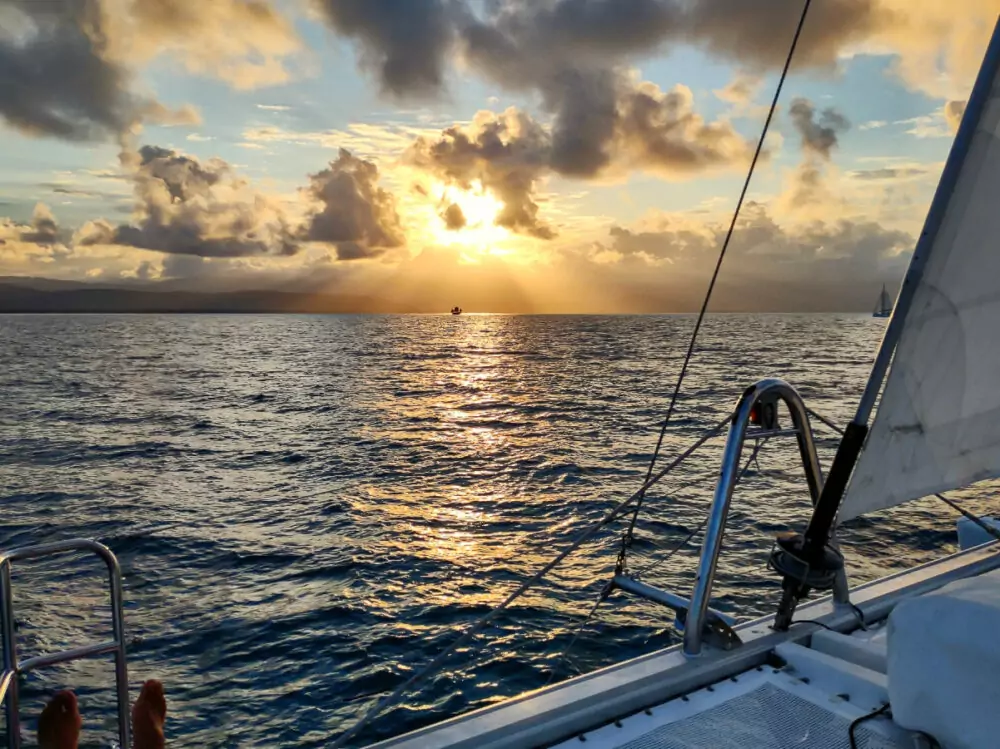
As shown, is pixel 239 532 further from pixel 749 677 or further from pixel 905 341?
pixel 905 341

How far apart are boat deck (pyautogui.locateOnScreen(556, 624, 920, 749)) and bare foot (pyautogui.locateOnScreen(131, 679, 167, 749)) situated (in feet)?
6.28

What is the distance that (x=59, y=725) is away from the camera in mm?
3041

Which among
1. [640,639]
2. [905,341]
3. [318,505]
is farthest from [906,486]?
[318,505]

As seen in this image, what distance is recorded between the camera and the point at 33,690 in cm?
750

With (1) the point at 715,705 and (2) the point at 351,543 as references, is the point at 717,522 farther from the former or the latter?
(2) the point at 351,543

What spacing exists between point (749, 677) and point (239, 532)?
11880 mm

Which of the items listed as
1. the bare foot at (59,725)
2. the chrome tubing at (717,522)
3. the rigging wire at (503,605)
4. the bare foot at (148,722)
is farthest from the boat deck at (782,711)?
the bare foot at (59,725)

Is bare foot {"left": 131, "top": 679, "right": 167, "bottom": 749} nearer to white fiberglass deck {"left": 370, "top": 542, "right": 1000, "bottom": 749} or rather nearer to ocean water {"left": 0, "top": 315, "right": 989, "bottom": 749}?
white fiberglass deck {"left": 370, "top": 542, "right": 1000, "bottom": 749}

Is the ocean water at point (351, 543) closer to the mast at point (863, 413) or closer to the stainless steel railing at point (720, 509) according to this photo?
the stainless steel railing at point (720, 509)

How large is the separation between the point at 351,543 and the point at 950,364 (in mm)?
11080

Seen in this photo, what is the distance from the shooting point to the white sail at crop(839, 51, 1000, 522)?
2506mm

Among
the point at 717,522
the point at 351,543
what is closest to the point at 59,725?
the point at 717,522

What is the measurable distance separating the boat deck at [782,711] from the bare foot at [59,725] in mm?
2206

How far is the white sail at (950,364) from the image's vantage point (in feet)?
8.22
